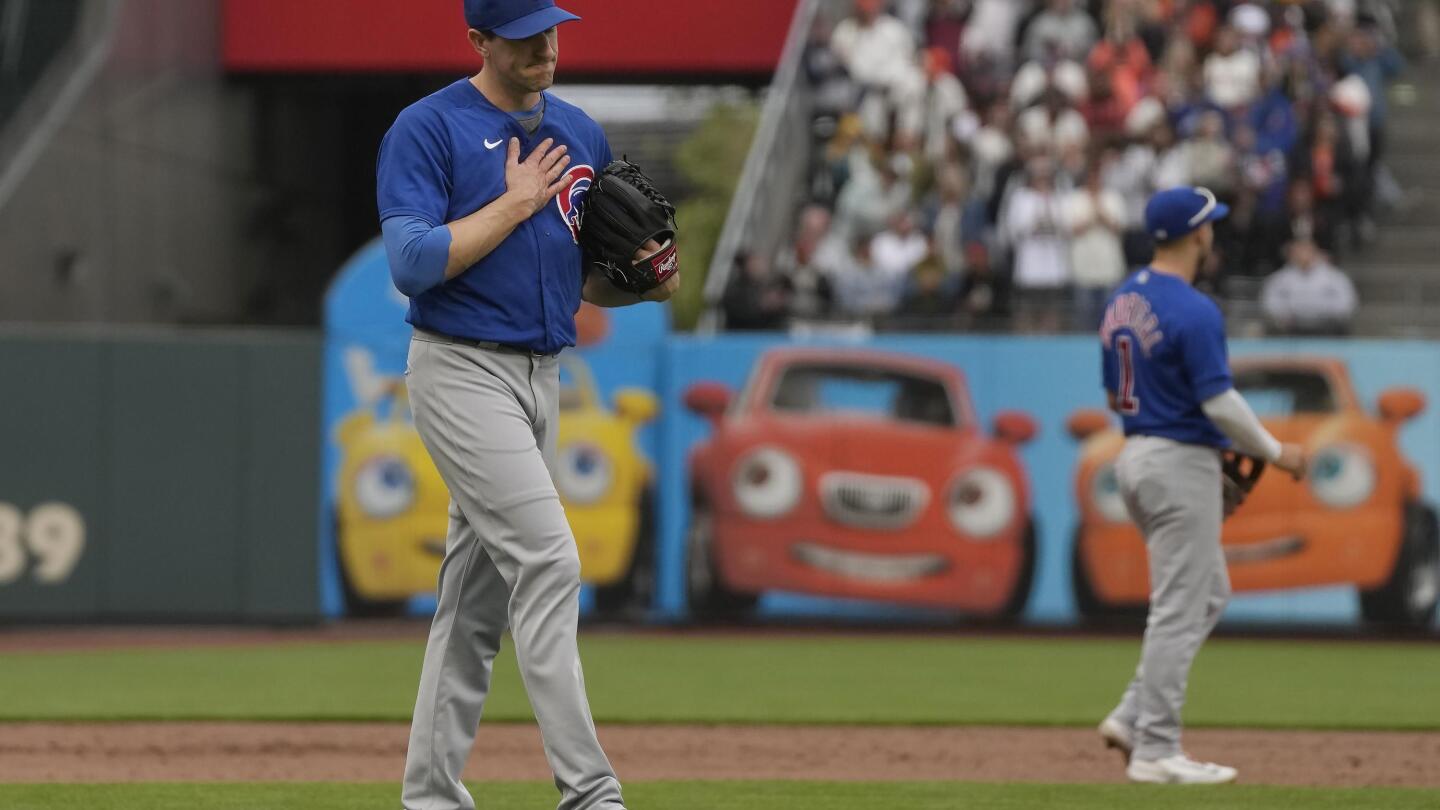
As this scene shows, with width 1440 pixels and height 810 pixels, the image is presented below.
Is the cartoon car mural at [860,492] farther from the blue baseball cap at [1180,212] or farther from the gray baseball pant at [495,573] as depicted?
the gray baseball pant at [495,573]

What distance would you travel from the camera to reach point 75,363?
14.3m

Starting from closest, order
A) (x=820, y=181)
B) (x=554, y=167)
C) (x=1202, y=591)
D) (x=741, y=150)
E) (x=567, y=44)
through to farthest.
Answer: (x=554, y=167), (x=1202, y=591), (x=820, y=181), (x=567, y=44), (x=741, y=150)

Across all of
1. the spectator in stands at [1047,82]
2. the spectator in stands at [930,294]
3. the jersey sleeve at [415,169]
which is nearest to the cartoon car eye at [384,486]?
the spectator in stands at [930,294]

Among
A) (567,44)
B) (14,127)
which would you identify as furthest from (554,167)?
(567,44)

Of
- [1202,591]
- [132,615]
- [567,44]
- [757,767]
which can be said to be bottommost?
[132,615]

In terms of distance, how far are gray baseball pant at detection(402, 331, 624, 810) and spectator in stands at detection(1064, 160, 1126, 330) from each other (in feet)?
34.0

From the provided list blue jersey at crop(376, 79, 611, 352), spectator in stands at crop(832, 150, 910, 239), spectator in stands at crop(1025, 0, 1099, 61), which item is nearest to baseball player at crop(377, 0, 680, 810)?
blue jersey at crop(376, 79, 611, 352)

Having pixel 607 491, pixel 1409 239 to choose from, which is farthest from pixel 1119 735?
pixel 1409 239

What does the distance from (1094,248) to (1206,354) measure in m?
8.46

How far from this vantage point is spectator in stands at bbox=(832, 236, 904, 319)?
15391 mm

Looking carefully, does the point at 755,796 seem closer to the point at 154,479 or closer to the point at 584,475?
the point at 584,475

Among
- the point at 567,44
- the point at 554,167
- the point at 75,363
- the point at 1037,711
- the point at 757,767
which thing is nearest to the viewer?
the point at 554,167

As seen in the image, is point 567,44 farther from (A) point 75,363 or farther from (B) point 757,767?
(B) point 757,767

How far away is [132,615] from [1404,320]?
929 cm
